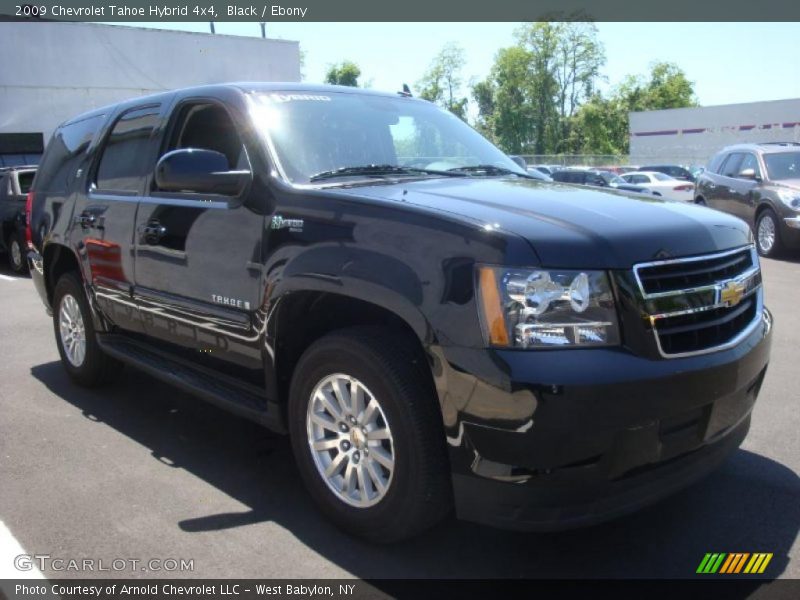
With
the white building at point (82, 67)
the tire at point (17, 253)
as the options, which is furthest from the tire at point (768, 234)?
the white building at point (82, 67)

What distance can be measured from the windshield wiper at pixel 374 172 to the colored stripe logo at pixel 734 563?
2.22m

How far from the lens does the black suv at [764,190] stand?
1166 centimetres

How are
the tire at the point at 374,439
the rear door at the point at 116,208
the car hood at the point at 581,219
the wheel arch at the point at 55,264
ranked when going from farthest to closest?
1. the wheel arch at the point at 55,264
2. the rear door at the point at 116,208
3. the tire at the point at 374,439
4. the car hood at the point at 581,219

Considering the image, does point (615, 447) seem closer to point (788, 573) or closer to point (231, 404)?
point (788, 573)

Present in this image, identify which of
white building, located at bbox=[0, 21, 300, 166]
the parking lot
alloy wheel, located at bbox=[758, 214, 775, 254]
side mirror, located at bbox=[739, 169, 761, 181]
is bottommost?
the parking lot

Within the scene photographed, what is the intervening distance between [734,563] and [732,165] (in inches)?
472

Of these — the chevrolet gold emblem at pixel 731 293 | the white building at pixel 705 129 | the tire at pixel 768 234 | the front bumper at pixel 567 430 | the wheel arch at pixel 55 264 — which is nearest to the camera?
the front bumper at pixel 567 430

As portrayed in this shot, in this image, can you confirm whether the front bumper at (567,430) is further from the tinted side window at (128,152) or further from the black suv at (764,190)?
the black suv at (764,190)

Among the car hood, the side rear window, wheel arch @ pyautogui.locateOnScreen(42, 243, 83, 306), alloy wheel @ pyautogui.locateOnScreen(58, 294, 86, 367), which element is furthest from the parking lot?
the side rear window

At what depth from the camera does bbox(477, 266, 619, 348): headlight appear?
2.65 metres

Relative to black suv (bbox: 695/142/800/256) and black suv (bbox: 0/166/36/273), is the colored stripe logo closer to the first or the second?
black suv (bbox: 695/142/800/256)

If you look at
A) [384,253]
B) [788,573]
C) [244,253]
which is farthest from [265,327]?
[788,573]

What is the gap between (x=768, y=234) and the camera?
12188mm

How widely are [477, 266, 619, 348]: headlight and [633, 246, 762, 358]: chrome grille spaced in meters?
0.18
